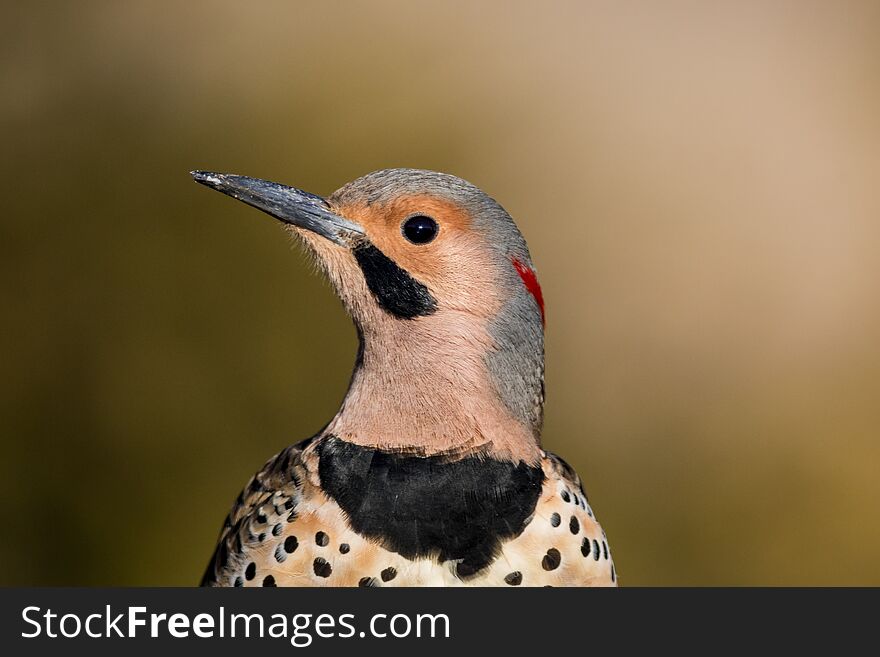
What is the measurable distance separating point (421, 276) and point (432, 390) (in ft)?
0.83

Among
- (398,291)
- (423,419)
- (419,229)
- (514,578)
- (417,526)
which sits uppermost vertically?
(419,229)

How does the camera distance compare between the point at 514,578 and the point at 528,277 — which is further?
the point at 528,277

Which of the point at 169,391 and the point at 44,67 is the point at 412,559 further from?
the point at 44,67

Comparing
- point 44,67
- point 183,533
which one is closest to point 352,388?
point 183,533

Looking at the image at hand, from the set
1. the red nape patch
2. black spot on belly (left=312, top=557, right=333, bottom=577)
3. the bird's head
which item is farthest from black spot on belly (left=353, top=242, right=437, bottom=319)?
Answer: black spot on belly (left=312, top=557, right=333, bottom=577)

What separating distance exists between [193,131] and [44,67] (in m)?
0.69

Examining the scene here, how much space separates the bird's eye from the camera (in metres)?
2.60

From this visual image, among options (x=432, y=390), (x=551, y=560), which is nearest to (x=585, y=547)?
(x=551, y=560)

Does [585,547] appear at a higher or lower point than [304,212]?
lower

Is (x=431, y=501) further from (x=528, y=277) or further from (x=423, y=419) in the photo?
(x=528, y=277)

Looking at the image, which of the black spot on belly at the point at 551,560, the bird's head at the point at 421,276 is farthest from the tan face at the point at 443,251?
the black spot on belly at the point at 551,560

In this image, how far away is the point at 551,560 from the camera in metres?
2.56

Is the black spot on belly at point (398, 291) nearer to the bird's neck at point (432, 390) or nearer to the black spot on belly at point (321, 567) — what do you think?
the bird's neck at point (432, 390)

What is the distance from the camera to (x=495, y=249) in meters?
2.63
